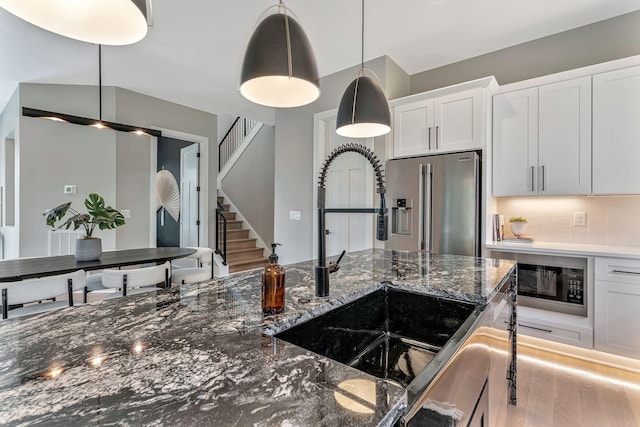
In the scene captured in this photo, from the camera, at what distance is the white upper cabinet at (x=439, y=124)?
2.81 m

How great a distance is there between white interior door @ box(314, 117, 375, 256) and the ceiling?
940 mm

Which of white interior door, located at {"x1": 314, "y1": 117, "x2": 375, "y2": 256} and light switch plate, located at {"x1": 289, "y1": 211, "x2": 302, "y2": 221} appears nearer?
white interior door, located at {"x1": 314, "y1": 117, "x2": 375, "y2": 256}

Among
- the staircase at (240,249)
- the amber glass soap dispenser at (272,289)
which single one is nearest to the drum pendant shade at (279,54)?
the amber glass soap dispenser at (272,289)

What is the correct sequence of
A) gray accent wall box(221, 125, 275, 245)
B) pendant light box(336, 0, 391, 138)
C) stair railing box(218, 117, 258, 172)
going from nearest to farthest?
pendant light box(336, 0, 391, 138), gray accent wall box(221, 125, 275, 245), stair railing box(218, 117, 258, 172)

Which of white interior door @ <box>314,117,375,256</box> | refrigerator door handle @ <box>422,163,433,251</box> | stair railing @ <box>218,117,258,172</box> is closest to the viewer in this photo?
refrigerator door handle @ <box>422,163,433,251</box>

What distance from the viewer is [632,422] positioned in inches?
70.9

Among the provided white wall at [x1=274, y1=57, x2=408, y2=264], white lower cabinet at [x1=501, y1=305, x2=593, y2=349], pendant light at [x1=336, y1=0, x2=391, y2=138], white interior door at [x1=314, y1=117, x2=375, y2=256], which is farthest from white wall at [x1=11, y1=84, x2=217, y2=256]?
white lower cabinet at [x1=501, y1=305, x2=593, y2=349]

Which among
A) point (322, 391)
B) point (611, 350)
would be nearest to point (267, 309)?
point (322, 391)

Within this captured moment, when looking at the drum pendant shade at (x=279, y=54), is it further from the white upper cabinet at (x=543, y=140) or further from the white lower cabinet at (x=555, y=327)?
the white lower cabinet at (x=555, y=327)

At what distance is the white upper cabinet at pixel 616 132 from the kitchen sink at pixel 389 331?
2.30 metres

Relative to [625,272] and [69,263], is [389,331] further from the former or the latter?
[69,263]

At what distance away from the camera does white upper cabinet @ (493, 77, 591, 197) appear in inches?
101

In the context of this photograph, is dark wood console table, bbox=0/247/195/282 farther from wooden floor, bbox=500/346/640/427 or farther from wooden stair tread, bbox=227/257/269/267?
wooden floor, bbox=500/346/640/427

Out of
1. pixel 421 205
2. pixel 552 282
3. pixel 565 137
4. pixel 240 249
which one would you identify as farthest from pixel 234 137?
pixel 552 282
